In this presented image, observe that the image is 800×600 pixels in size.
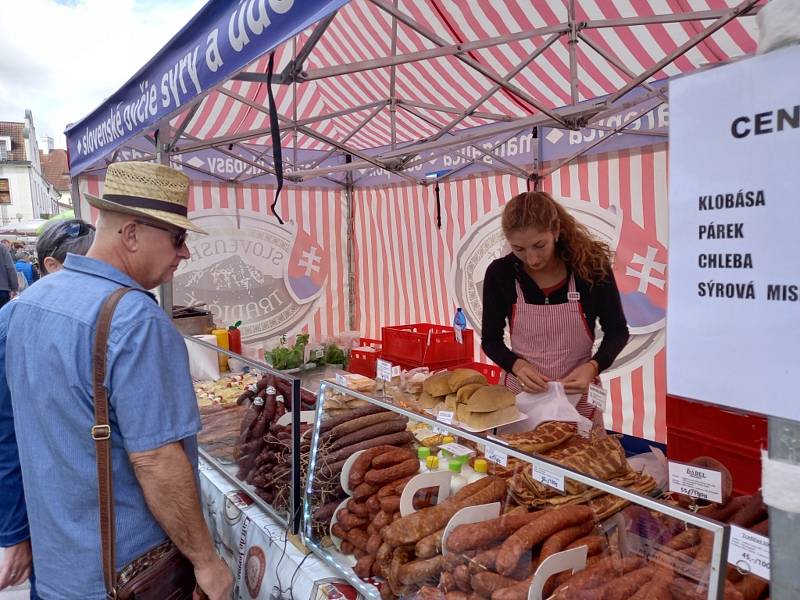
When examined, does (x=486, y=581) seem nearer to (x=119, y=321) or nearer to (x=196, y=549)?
(x=196, y=549)

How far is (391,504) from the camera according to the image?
1939 millimetres

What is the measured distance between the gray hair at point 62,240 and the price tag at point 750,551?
3416 millimetres

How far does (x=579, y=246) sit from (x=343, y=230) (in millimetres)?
5538

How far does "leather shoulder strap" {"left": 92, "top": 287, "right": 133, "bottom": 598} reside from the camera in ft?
5.26

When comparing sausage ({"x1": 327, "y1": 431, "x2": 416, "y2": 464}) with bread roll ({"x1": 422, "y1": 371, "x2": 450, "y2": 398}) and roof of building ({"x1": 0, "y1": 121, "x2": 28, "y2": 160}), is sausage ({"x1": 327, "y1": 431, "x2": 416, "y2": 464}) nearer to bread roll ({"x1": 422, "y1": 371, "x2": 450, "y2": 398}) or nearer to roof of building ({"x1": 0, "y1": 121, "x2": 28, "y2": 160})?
bread roll ({"x1": 422, "y1": 371, "x2": 450, "y2": 398})

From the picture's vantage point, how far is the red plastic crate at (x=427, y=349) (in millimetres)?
4926

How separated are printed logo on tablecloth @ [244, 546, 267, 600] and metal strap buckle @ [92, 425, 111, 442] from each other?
1061 millimetres

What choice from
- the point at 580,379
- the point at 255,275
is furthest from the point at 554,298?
the point at 255,275

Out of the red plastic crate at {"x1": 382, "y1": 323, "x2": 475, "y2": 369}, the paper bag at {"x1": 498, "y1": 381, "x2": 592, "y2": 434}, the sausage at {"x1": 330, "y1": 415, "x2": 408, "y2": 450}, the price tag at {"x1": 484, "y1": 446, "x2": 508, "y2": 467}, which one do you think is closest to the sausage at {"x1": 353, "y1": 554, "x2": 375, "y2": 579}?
the sausage at {"x1": 330, "y1": 415, "x2": 408, "y2": 450}

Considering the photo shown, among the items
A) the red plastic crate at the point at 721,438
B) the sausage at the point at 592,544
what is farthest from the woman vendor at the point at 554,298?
the sausage at the point at 592,544

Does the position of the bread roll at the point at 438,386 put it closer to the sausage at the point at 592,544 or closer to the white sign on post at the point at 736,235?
the sausage at the point at 592,544

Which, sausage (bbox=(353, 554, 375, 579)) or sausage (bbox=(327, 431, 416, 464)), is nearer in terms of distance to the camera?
sausage (bbox=(353, 554, 375, 579))

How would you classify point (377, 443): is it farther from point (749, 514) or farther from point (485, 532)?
point (749, 514)

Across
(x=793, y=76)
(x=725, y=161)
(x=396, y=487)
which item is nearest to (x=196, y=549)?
(x=396, y=487)
